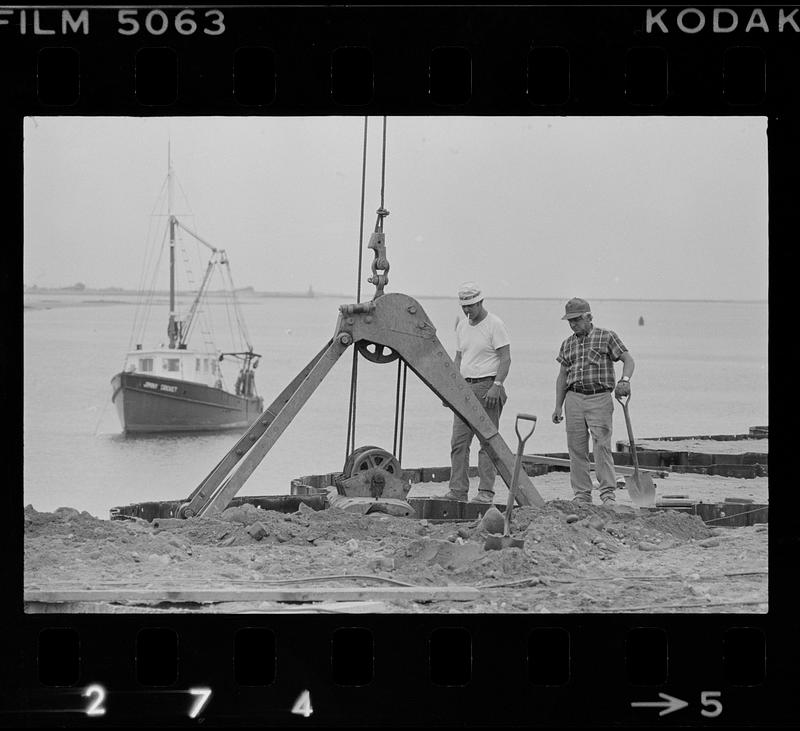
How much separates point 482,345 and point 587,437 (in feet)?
3.77

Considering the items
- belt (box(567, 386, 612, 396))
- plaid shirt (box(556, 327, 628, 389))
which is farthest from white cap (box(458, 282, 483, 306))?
belt (box(567, 386, 612, 396))

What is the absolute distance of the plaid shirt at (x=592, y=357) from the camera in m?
11.8

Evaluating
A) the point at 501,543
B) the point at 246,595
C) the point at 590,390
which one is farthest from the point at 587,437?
the point at 246,595

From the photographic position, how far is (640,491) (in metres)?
12.9

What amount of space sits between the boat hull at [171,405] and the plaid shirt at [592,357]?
18.6 m

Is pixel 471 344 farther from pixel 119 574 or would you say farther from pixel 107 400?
pixel 107 400

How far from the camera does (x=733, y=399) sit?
3875 centimetres

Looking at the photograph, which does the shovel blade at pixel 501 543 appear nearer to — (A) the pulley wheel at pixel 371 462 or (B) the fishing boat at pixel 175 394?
(A) the pulley wheel at pixel 371 462

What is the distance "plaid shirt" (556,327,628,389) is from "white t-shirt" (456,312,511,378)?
0.52m

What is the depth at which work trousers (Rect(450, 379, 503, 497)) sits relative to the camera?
1183 cm
